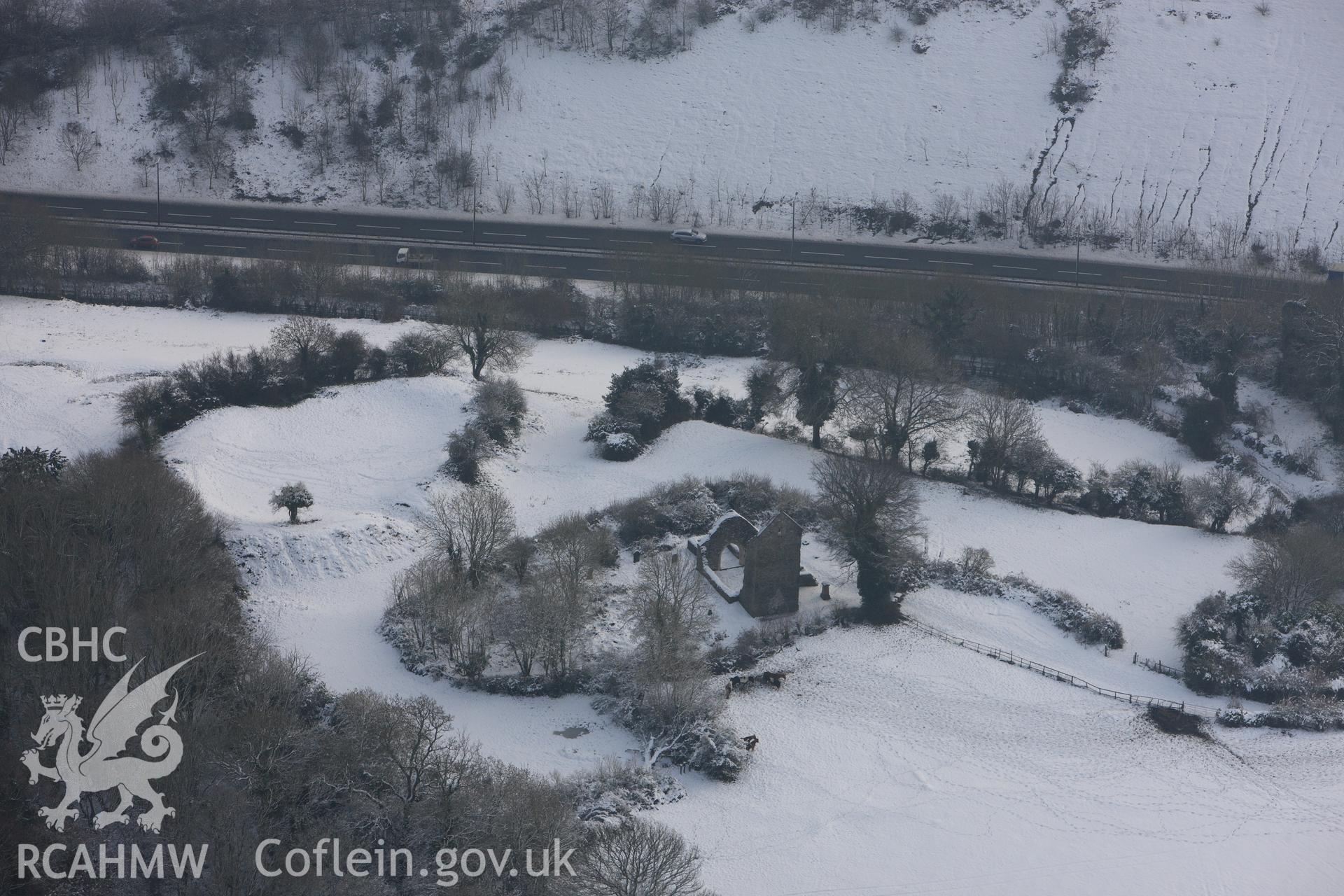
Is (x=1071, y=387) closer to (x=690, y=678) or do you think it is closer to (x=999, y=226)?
(x=999, y=226)

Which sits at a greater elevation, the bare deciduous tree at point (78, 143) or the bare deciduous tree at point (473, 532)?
the bare deciduous tree at point (78, 143)

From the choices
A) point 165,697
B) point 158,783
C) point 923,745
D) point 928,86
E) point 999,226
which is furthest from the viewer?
point 928,86

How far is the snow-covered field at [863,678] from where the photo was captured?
115 ft

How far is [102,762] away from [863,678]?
23.2m

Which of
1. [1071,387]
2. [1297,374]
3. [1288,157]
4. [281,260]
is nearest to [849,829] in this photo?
[1071,387]

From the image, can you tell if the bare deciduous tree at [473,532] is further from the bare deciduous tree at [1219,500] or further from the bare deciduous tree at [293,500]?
the bare deciduous tree at [1219,500]

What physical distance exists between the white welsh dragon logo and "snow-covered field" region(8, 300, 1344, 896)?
9042 mm

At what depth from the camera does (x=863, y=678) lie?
42.2 metres

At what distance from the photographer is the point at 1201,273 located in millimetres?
71312

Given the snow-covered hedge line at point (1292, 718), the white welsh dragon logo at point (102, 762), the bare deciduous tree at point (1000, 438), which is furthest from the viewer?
the bare deciduous tree at point (1000, 438)

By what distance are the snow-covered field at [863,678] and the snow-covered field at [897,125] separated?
24330 mm

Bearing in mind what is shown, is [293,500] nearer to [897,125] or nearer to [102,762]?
[102,762]

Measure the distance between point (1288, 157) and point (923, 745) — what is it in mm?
58706

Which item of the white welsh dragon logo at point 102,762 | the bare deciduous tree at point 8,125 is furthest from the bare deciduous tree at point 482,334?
the bare deciduous tree at point 8,125
